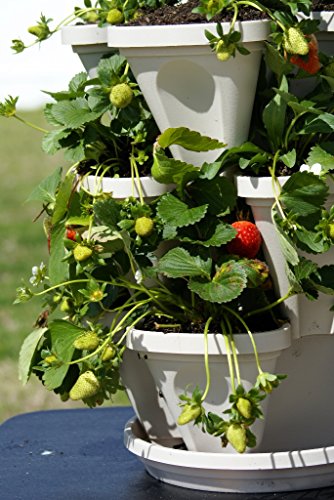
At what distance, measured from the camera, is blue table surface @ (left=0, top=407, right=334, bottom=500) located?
1.42 m

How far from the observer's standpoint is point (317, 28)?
134 cm

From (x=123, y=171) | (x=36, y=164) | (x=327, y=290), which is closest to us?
(x=327, y=290)

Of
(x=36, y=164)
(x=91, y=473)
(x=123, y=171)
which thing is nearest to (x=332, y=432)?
(x=91, y=473)

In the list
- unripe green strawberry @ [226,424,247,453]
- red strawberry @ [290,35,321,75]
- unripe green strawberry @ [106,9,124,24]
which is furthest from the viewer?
unripe green strawberry @ [106,9,124,24]

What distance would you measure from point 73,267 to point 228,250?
20 centimetres

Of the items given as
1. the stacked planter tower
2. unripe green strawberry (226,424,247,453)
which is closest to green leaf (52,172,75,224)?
the stacked planter tower

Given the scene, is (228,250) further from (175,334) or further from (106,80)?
(106,80)

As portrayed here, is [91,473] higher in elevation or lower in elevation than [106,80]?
lower

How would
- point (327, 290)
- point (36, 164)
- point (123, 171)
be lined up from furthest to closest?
point (36, 164) < point (123, 171) < point (327, 290)

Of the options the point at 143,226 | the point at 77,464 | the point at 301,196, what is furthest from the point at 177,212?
the point at 77,464

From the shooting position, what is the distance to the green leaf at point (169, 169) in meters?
1.32

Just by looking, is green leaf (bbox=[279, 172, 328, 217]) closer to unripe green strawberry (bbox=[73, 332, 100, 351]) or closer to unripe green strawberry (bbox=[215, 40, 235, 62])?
unripe green strawberry (bbox=[215, 40, 235, 62])

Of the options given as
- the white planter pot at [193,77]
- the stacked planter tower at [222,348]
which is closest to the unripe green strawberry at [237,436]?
the stacked planter tower at [222,348]

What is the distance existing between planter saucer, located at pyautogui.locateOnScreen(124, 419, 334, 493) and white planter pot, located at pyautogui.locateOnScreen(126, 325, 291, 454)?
0.03 m
